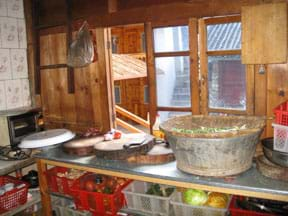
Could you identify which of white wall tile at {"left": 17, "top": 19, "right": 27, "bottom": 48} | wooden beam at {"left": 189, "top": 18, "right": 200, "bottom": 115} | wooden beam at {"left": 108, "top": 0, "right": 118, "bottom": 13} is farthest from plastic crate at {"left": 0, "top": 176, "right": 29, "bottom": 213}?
wooden beam at {"left": 108, "top": 0, "right": 118, "bottom": 13}

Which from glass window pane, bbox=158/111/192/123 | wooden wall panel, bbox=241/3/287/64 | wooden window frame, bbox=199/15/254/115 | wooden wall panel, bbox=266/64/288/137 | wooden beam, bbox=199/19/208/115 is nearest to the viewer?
wooden wall panel, bbox=241/3/287/64

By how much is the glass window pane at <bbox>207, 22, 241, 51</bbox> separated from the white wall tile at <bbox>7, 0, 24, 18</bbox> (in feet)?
5.92

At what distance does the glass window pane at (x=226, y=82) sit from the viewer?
207cm

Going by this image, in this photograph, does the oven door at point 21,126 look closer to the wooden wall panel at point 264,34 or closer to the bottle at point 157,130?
the bottle at point 157,130

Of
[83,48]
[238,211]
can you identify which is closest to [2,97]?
[83,48]

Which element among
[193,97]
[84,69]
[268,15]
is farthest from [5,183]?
[268,15]

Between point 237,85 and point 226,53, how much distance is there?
0.23 metres

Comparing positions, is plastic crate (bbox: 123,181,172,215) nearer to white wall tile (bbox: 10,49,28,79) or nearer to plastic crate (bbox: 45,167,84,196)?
plastic crate (bbox: 45,167,84,196)

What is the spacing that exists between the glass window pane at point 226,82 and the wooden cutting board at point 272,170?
512 mm

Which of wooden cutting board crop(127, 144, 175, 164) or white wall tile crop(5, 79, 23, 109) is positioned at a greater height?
white wall tile crop(5, 79, 23, 109)

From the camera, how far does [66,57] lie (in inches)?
109

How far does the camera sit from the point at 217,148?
1.56 meters

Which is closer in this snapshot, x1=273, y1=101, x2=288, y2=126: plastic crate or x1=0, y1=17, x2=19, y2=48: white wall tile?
x1=273, y1=101, x2=288, y2=126: plastic crate

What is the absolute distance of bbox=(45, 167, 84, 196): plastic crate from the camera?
7.26ft
